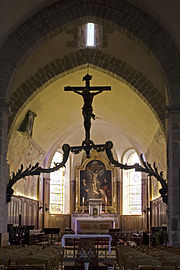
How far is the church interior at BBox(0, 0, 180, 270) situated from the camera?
13.0 metres

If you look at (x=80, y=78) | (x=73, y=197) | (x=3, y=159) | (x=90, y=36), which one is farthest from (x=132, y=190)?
(x=3, y=159)

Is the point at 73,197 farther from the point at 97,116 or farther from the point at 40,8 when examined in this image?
the point at 40,8

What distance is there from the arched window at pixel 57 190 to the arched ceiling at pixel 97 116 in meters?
2.21

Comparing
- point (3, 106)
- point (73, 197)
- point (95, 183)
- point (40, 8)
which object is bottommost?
point (73, 197)

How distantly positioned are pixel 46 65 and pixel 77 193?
42.7 feet

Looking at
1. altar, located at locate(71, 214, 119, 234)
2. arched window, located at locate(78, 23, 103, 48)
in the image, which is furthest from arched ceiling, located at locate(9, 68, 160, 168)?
altar, located at locate(71, 214, 119, 234)

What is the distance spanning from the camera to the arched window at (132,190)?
92.8 ft

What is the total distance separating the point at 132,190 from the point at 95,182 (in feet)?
8.40

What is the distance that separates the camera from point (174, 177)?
1299 centimetres

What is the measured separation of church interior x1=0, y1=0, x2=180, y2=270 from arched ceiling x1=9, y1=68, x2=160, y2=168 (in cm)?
8

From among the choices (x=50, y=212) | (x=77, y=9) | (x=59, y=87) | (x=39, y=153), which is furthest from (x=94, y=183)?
(x=77, y=9)

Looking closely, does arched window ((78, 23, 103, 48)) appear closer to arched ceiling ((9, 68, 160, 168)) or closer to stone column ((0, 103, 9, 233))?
arched ceiling ((9, 68, 160, 168))

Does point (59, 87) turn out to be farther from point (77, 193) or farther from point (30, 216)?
point (77, 193)

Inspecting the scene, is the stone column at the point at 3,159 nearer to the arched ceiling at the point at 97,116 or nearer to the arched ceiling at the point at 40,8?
the arched ceiling at the point at 40,8
